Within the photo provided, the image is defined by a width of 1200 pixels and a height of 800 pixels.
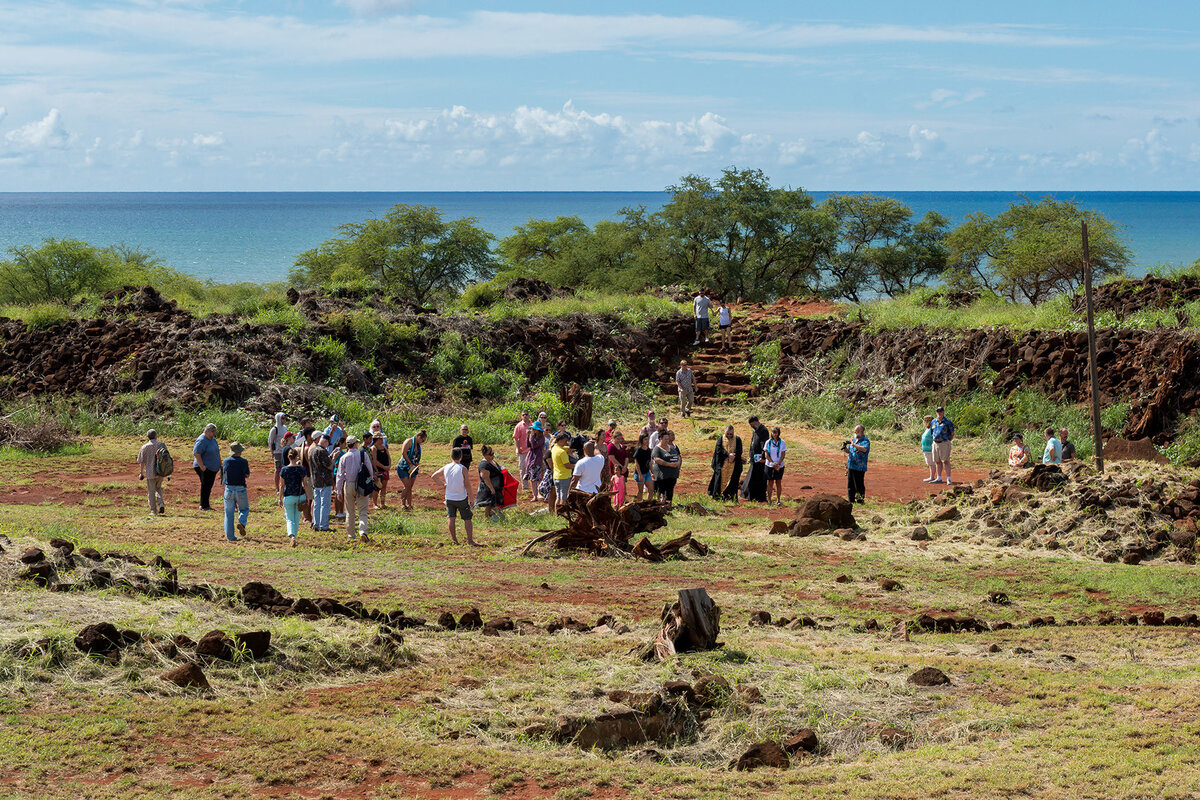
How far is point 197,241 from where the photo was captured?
141 metres

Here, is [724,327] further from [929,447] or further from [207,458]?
[207,458]

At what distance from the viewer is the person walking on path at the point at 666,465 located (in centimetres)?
1628

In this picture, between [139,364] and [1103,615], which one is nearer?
[1103,615]

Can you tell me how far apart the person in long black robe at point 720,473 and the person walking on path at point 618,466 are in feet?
6.01

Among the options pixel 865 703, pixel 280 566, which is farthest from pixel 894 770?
pixel 280 566

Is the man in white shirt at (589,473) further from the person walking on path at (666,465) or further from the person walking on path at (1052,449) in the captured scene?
the person walking on path at (1052,449)

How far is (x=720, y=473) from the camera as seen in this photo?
1767 centimetres

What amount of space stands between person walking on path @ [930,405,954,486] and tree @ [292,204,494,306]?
27.9 metres

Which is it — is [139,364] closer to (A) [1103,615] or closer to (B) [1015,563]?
(B) [1015,563]

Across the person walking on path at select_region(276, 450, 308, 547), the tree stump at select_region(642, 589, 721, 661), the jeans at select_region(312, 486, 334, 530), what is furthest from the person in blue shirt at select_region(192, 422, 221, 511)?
the tree stump at select_region(642, 589, 721, 661)

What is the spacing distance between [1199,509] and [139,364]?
2249 centimetres

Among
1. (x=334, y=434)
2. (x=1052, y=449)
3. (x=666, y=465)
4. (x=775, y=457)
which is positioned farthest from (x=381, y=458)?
(x=1052, y=449)

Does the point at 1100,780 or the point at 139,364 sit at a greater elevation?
the point at 139,364

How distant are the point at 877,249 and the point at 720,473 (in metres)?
40.6
